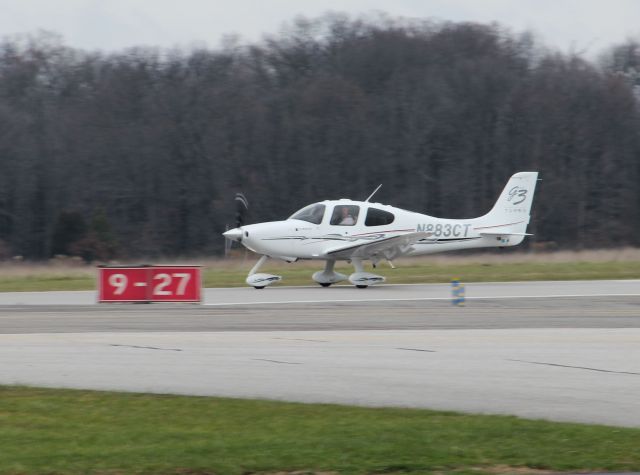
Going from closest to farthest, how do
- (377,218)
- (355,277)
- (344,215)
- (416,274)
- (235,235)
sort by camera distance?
(235,235)
(355,277)
(344,215)
(377,218)
(416,274)

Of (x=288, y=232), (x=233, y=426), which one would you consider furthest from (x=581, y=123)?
(x=233, y=426)

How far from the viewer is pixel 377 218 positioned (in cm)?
2705

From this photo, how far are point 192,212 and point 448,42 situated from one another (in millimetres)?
22346

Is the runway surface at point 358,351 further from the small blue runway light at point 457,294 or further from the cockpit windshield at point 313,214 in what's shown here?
the cockpit windshield at point 313,214

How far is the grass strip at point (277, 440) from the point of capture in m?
7.71

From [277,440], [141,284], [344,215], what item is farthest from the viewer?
[344,215]

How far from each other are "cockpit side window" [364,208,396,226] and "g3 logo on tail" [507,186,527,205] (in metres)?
5.02

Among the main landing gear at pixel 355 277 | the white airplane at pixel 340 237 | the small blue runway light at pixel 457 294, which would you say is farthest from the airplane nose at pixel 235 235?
the small blue runway light at pixel 457 294

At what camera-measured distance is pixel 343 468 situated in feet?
25.1

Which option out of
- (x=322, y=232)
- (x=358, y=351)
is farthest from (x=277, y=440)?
(x=322, y=232)

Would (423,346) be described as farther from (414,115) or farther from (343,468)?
(414,115)

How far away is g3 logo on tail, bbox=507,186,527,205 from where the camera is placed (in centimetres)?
3033

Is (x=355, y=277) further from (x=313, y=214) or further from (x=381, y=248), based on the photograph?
(x=313, y=214)

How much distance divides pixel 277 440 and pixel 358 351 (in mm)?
5375
